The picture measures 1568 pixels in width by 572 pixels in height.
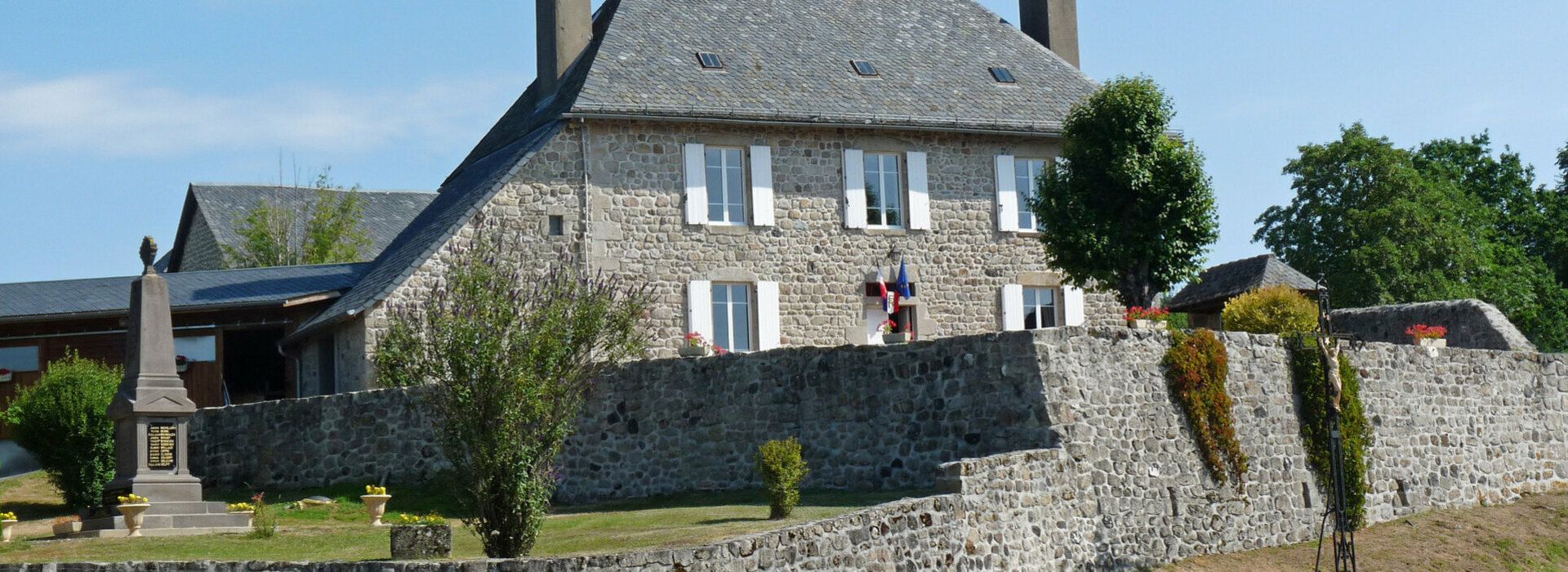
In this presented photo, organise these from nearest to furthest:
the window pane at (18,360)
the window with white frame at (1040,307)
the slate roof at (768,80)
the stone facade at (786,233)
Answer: the stone facade at (786,233), the slate roof at (768,80), the window pane at (18,360), the window with white frame at (1040,307)

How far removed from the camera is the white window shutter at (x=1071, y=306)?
26.5 meters

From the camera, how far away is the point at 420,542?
13516 millimetres

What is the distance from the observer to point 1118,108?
23.4 m

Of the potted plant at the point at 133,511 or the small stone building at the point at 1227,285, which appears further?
the small stone building at the point at 1227,285

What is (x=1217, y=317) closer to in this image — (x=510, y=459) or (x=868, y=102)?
(x=868, y=102)

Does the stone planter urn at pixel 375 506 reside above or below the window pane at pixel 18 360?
below

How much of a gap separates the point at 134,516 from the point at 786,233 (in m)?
11.1

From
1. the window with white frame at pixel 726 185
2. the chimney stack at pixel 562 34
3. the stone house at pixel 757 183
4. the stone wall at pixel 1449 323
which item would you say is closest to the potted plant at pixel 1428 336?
the stone wall at pixel 1449 323

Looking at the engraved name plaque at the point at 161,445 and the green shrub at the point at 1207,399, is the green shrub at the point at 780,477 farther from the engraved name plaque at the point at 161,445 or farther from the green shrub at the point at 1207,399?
the engraved name plaque at the point at 161,445

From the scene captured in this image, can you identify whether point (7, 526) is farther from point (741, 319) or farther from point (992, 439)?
point (741, 319)

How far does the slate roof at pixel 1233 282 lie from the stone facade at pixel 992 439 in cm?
706

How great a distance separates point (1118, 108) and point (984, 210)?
11.5 feet

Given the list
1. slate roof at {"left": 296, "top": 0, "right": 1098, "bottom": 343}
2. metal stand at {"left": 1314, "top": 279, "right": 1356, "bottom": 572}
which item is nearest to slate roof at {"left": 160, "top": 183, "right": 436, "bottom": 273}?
slate roof at {"left": 296, "top": 0, "right": 1098, "bottom": 343}

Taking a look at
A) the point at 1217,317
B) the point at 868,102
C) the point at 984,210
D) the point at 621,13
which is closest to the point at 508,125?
the point at 621,13
